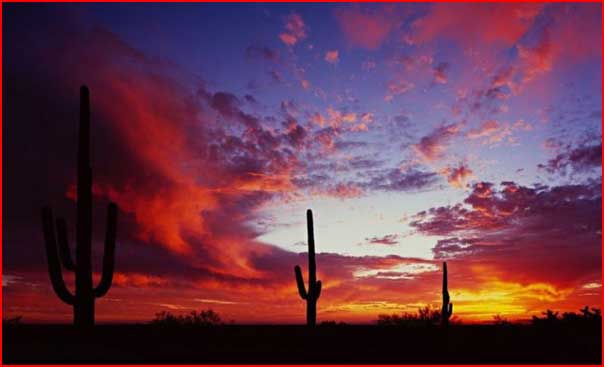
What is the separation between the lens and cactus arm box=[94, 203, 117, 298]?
1273 cm

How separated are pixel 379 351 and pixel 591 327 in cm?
1154

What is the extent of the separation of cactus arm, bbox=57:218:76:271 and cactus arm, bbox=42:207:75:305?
98mm

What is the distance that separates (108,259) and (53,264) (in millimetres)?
1071

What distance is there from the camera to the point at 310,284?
75.0 feet

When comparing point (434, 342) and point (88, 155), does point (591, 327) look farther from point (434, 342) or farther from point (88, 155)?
point (88, 155)

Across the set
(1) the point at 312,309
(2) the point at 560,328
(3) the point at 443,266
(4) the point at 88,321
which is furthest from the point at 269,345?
(3) the point at 443,266

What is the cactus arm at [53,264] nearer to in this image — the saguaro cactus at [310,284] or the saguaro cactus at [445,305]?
the saguaro cactus at [310,284]

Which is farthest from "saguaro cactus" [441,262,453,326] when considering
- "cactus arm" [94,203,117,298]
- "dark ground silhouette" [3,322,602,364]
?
"cactus arm" [94,203,117,298]

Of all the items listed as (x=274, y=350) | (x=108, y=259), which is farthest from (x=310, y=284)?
(x=108, y=259)

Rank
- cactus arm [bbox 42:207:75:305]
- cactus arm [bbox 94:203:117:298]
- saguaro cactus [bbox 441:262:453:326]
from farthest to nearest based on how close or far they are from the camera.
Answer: saguaro cactus [bbox 441:262:453:326]
cactus arm [bbox 94:203:117:298]
cactus arm [bbox 42:207:75:305]

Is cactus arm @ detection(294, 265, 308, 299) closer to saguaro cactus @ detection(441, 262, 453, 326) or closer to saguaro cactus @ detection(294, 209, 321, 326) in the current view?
saguaro cactus @ detection(294, 209, 321, 326)

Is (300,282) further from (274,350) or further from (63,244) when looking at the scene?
(63,244)

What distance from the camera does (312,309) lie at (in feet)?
74.2

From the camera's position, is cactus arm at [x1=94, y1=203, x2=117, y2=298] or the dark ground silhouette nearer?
cactus arm at [x1=94, y1=203, x2=117, y2=298]
